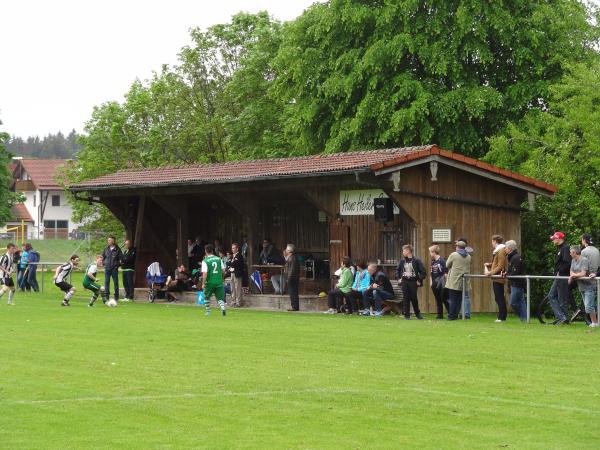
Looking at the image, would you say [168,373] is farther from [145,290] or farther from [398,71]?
[398,71]

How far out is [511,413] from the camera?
11.8 m

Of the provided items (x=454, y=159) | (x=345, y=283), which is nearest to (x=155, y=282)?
(x=345, y=283)

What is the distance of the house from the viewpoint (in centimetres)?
11088

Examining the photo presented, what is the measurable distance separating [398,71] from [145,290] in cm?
1210

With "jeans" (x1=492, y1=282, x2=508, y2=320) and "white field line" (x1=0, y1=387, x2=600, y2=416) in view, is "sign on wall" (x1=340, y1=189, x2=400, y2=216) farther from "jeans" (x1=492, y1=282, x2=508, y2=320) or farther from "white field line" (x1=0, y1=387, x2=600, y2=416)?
"white field line" (x1=0, y1=387, x2=600, y2=416)

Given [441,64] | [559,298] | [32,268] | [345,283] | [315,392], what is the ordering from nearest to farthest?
1. [315,392]
2. [559,298]
3. [345,283]
4. [441,64]
5. [32,268]

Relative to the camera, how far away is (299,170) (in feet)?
94.7

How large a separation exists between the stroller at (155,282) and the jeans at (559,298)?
1380 cm

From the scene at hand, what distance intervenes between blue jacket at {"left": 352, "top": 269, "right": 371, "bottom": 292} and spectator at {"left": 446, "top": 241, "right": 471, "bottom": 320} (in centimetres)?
252

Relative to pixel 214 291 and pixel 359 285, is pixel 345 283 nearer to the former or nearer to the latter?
pixel 359 285

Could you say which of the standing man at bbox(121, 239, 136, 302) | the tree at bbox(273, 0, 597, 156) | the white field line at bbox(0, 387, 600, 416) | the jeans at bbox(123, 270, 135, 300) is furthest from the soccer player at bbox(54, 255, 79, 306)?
the white field line at bbox(0, 387, 600, 416)

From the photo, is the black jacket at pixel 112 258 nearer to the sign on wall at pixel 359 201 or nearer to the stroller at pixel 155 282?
the stroller at pixel 155 282

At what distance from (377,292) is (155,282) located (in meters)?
9.37

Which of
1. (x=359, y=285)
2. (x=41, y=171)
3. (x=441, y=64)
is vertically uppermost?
(x=41, y=171)
